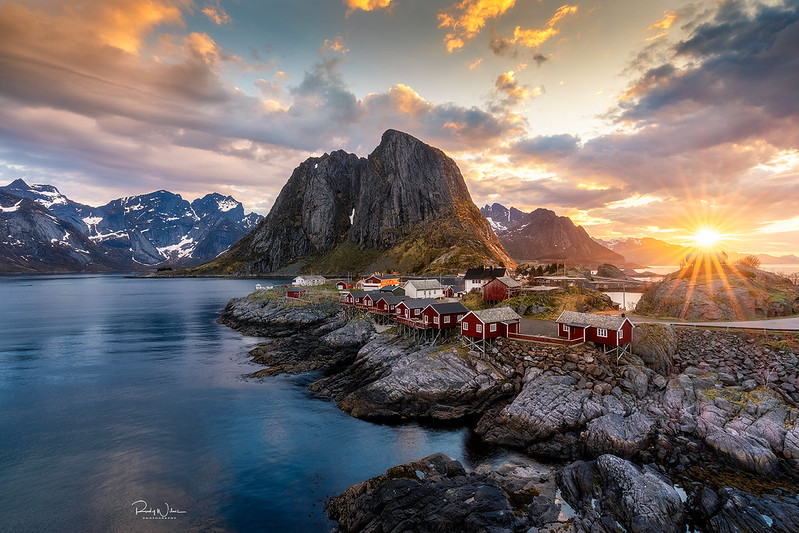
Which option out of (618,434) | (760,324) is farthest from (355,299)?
(760,324)

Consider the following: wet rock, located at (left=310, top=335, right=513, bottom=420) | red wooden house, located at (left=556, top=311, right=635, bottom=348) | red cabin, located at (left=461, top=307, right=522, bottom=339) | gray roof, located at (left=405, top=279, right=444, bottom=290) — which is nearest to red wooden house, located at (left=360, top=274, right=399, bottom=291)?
gray roof, located at (left=405, top=279, right=444, bottom=290)

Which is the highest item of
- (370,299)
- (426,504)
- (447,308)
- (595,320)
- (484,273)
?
(484,273)

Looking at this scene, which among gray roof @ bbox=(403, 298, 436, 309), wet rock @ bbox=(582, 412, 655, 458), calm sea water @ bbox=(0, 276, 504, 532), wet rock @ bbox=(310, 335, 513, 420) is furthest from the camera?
gray roof @ bbox=(403, 298, 436, 309)

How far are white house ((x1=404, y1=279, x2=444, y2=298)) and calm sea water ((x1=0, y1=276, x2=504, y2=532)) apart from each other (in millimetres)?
41985

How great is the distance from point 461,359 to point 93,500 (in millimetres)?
35490

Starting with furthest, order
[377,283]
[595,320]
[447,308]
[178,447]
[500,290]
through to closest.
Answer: [377,283], [500,290], [447,308], [595,320], [178,447]

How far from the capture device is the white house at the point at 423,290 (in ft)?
306

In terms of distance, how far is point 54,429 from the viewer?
39.0 meters

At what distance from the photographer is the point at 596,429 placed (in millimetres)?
32156

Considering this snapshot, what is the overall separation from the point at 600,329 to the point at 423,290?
175 ft

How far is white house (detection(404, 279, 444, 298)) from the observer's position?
306ft

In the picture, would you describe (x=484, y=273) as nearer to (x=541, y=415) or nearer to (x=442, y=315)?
(x=442, y=315)

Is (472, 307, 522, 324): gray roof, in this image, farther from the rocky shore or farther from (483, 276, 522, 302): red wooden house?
(483, 276, 522, 302): red wooden house

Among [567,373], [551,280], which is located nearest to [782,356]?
[567,373]
